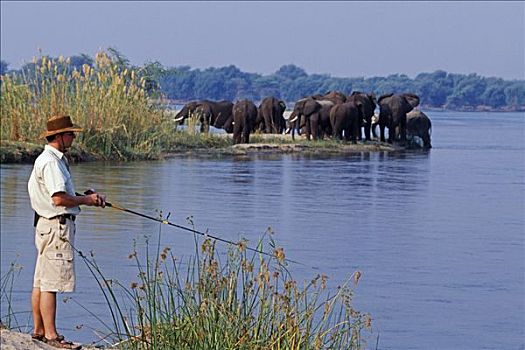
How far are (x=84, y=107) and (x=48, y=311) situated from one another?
19.7 meters

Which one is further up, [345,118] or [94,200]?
[345,118]

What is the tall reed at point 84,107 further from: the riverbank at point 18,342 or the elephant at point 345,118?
the riverbank at point 18,342

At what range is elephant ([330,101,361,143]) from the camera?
117ft

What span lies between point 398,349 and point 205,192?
11793 millimetres

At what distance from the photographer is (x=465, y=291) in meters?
11.8

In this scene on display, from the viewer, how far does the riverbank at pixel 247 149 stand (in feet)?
83.6

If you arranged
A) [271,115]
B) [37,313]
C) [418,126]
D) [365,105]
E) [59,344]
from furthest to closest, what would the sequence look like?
[418,126]
[271,115]
[365,105]
[37,313]
[59,344]

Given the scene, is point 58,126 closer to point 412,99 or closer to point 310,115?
point 310,115


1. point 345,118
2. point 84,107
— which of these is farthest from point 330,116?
point 84,107

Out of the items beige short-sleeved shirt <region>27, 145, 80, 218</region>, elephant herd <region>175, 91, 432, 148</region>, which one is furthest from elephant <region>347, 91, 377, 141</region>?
beige short-sleeved shirt <region>27, 145, 80, 218</region>

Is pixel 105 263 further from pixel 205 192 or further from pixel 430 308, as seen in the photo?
pixel 205 192

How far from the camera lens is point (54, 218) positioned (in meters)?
7.61

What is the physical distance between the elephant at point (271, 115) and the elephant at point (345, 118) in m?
2.32

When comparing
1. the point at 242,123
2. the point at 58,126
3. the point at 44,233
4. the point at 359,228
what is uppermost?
the point at 58,126
